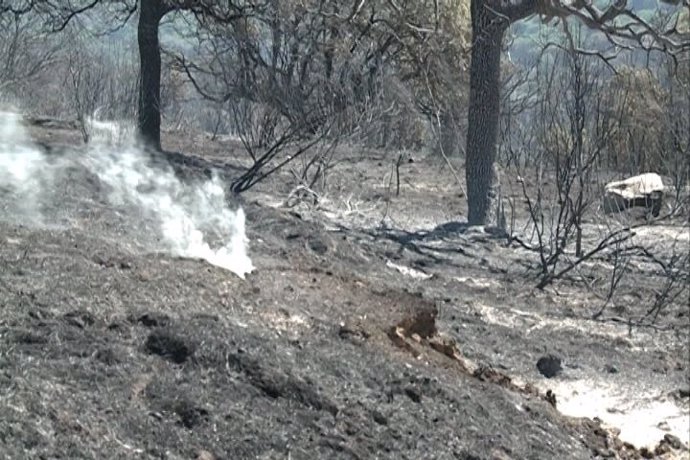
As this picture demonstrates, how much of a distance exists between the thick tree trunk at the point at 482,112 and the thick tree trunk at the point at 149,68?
4313 mm

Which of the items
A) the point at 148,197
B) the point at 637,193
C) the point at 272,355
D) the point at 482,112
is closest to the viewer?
the point at 272,355

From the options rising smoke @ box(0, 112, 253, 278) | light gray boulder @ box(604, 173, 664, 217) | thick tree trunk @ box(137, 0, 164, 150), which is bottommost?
light gray boulder @ box(604, 173, 664, 217)

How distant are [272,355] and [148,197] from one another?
525 cm

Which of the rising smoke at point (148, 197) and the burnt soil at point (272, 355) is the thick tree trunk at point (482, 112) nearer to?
the rising smoke at point (148, 197)

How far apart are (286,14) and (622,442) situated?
1053cm

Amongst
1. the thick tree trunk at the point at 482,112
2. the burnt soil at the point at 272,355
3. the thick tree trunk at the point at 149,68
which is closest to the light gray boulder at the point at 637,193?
the thick tree trunk at the point at 482,112

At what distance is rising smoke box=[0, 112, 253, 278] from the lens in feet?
28.6

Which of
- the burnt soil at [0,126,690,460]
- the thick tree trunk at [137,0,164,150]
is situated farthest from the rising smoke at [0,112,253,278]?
the thick tree trunk at [137,0,164,150]

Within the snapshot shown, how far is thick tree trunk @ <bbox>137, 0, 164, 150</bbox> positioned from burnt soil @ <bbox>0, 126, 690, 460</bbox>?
19.2 feet

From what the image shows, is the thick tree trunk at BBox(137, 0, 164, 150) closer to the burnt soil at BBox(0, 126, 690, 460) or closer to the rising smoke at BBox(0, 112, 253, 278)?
the rising smoke at BBox(0, 112, 253, 278)

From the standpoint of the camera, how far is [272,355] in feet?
18.1

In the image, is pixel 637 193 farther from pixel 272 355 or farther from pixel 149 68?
pixel 272 355

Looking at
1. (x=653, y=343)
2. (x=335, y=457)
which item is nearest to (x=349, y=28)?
(x=653, y=343)

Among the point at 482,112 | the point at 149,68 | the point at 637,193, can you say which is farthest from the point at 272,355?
the point at 637,193
